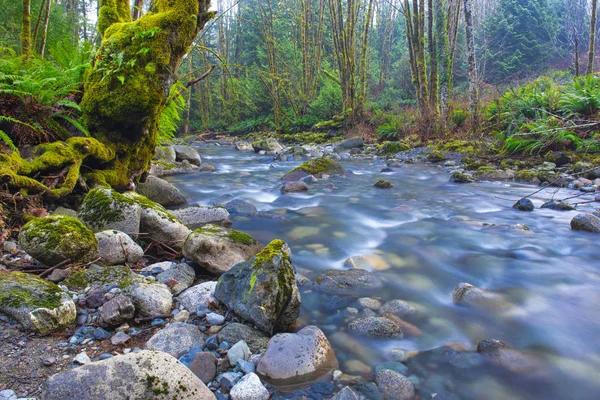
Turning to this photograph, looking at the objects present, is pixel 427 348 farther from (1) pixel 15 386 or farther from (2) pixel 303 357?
(1) pixel 15 386

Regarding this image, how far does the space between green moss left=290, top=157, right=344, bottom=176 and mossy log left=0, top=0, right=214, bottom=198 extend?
4291 millimetres

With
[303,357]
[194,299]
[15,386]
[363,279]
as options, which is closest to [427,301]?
[363,279]

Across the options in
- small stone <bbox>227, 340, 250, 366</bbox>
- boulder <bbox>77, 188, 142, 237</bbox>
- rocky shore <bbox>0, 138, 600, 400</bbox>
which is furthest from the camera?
boulder <bbox>77, 188, 142, 237</bbox>

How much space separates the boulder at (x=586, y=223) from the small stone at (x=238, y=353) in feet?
14.8

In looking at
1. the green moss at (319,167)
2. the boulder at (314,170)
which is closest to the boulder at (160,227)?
the boulder at (314,170)

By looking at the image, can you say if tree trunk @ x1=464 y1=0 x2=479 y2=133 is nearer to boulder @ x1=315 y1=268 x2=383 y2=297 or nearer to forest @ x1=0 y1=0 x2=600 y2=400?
forest @ x1=0 y1=0 x2=600 y2=400

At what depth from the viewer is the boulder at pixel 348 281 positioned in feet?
10.7

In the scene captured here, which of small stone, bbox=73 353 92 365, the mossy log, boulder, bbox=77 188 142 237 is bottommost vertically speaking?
small stone, bbox=73 353 92 365

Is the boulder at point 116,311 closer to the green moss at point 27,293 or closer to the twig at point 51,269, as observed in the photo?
the green moss at point 27,293

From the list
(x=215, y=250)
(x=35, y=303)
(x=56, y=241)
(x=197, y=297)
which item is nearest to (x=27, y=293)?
(x=35, y=303)

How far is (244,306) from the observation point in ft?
8.15

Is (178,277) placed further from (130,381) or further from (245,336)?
(130,381)

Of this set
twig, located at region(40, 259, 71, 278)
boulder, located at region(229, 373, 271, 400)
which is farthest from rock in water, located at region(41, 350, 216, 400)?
twig, located at region(40, 259, 71, 278)

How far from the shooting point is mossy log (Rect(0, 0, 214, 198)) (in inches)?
170
